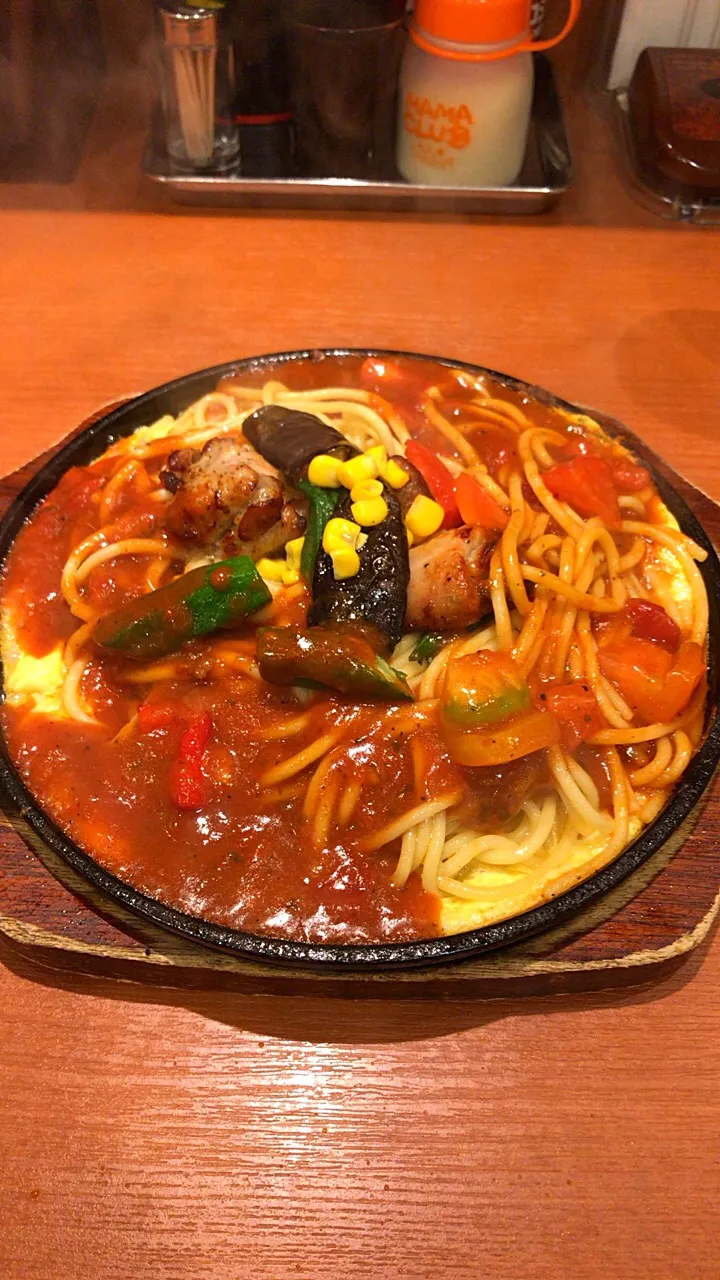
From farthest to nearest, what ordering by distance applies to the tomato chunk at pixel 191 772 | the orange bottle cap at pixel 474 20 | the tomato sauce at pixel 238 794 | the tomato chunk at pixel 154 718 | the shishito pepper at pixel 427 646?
the orange bottle cap at pixel 474 20 → the shishito pepper at pixel 427 646 → the tomato chunk at pixel 154 718 → the tomato chunk at pixel 191 772 → the tomato sauce at pixel 238 794

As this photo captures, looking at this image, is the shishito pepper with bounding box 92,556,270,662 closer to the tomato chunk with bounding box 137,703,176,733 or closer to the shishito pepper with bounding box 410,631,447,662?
the tomato chunk with bounding box 137,703,176,733

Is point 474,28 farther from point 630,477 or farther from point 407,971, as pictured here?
point 407,971

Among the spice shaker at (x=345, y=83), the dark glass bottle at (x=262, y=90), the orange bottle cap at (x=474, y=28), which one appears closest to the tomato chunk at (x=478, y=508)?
the orange bottle cap at (x=474, y=28)

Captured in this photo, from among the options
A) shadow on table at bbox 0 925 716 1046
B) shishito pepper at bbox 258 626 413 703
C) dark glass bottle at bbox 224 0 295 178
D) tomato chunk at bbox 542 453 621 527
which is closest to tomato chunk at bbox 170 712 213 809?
shishito pepper at bbox 258 626 413 703

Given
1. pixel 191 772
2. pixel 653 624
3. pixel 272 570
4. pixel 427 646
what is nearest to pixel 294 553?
pixel 272 570

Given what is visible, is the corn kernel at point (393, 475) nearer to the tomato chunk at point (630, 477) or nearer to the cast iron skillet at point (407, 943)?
the tomato chunk at point (630, 477)

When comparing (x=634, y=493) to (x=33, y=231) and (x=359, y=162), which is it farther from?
(x=33, y=231)
